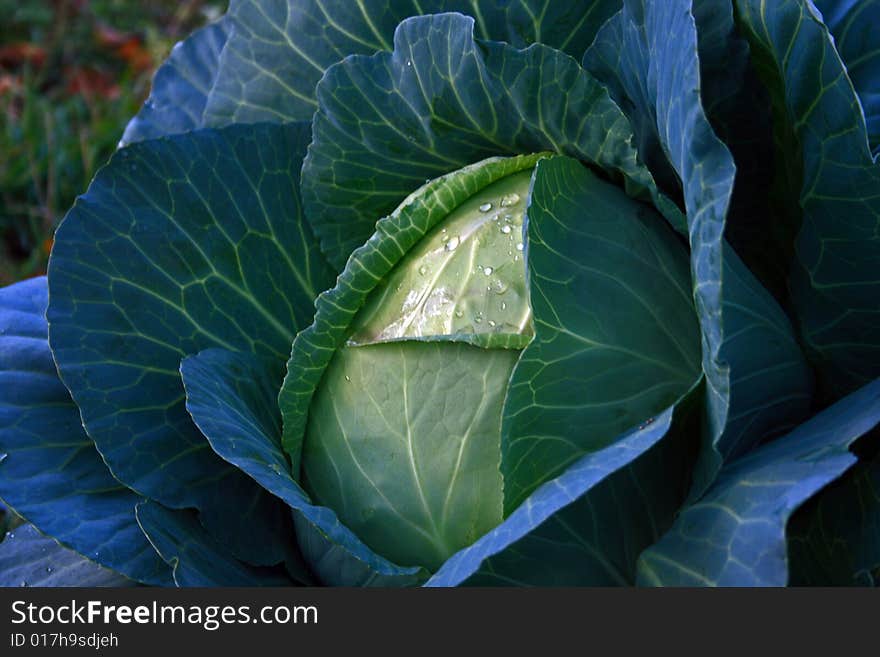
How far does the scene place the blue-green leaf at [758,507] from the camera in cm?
103

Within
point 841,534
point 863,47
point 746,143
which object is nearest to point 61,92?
point 746,143

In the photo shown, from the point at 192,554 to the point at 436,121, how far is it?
75 cm

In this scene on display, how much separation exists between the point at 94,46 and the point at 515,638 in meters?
3.72

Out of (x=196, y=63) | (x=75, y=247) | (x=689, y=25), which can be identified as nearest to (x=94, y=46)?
(x=196, y=63)

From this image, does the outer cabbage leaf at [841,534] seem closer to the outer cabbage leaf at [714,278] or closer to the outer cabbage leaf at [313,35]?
the outer cabbage leaf at [714,278]

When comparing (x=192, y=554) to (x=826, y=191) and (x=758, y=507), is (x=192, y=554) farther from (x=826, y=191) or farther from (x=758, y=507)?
(x=826, y=191)

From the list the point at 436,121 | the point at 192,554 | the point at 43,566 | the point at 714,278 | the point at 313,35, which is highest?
the point at 313,35

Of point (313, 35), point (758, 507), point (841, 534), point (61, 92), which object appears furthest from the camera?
point (61, 92)

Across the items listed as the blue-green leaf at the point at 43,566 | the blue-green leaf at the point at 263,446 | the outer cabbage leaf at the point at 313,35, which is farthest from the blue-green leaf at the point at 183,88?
the blue-green leaf at the point at 43,566

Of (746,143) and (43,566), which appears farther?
(43,566)

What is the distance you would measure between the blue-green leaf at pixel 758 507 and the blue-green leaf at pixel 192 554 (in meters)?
0.60

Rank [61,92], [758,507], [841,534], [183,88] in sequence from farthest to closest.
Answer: [61,92], [183,88], [841,534], [758,507]

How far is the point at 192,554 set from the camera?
140 cm

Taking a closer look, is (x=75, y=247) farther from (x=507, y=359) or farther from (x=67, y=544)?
(x=507, y=359)
